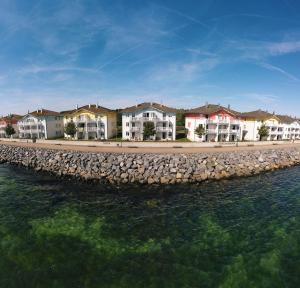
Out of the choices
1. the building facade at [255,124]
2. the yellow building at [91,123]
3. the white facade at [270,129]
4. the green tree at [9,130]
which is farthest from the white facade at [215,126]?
the green tree at [9,130]

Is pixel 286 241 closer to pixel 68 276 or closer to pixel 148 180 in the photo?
pixel 68 276

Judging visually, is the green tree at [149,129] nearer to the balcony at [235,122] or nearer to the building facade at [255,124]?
the balcony at [235,122]

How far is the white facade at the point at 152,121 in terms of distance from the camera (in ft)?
205

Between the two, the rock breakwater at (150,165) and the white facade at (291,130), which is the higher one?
the white facade at (291,130)

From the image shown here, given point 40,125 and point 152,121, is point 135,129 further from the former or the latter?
point 40,125

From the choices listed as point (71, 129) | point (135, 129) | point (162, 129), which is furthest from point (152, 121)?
point (71, 129)

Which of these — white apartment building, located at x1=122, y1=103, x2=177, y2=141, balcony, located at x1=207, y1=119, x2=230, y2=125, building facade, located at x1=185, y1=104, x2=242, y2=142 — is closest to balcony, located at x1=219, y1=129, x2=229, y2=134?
building facade, located at x1=185, y1=104, x2=242, y2=142

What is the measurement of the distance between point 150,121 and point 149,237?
46111 millimetres

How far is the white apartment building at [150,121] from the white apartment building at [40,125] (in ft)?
79.4

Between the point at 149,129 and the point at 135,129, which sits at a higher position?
the point at 149,129

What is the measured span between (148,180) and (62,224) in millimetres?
13995

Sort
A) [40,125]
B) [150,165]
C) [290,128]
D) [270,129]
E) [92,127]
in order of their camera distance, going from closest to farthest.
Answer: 1. [150,165]
2. [92,127]
3. [40,125]
4. [270,129]
5. [290,128]

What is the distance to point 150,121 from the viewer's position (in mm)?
62250

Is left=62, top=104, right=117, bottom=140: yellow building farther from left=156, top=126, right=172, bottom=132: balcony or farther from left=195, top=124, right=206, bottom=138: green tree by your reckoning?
left=195, top=124, right=206, bottom=138: green tree
